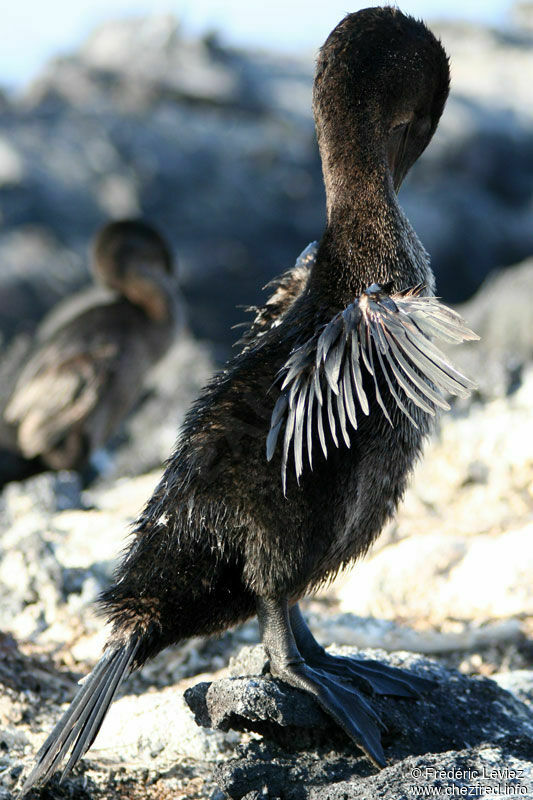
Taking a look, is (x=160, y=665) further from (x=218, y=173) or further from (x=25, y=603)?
(x=218, y=173)

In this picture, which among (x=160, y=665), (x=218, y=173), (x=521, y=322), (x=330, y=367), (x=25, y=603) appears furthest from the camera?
(x=218, y=173)

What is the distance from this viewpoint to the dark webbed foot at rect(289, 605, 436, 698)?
11.0ft

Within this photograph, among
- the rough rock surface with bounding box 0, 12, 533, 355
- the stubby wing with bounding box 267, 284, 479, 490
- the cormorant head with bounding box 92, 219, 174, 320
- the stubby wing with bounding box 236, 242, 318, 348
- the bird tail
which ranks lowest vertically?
the bird tail

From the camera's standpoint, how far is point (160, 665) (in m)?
4.23

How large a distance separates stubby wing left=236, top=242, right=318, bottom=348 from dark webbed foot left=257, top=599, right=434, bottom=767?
38.0 inches

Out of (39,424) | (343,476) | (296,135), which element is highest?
(296,135)

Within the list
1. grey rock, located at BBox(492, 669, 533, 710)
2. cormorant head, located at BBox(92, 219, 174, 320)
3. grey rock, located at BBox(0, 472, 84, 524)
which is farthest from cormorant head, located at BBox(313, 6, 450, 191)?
cormorant head, located at BBox(92, 219, 174, 320)

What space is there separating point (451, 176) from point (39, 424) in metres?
9.64

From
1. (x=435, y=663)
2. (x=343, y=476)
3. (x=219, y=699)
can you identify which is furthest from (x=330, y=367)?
(x=435, y=663)

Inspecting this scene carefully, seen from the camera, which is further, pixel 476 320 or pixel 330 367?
pixel 476 320

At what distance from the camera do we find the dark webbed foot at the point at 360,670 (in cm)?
337

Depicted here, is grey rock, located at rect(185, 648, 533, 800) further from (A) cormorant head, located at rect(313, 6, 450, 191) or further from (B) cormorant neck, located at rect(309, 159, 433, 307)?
(A) cormorant head, located at rect(313, 6, 450, 191)

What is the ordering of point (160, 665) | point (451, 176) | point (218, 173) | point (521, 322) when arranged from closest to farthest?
point (160, 665) < point (521, 322) < point (218, 173) < point (451, 176)

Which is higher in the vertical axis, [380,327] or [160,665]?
[380,327]
